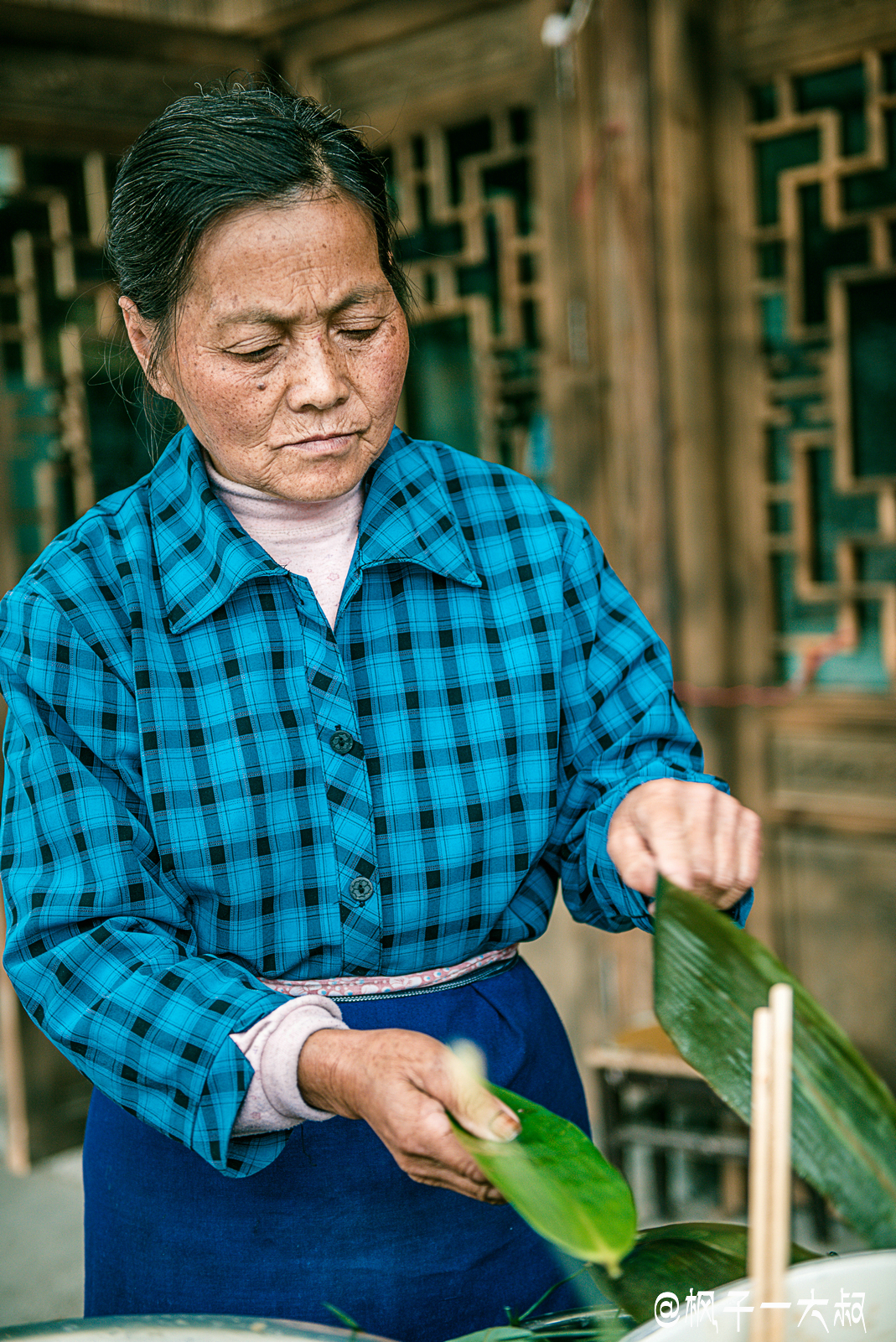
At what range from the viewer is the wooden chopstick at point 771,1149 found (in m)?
0.50

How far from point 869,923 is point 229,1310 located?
1.68 meters

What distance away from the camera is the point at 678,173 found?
2324 mm

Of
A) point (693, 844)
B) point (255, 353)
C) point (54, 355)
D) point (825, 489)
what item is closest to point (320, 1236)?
point (693, 844)

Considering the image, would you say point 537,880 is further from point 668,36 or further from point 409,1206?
point 668,36

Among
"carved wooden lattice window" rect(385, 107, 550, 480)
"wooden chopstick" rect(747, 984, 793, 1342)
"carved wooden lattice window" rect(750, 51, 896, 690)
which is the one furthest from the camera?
"carved wooden lattice window" rect(385, 107, 550, 480)

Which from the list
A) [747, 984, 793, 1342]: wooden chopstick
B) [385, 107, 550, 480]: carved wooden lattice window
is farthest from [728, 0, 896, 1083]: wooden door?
[747, 984, 793, 1342]: wooden chopstick

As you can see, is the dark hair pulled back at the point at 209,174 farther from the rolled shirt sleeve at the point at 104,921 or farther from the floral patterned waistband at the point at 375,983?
the floral patterned waistband at the point at 375,983

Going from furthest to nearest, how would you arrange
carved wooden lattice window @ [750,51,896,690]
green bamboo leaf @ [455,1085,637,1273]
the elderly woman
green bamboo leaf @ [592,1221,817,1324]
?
1. carved wooden lattice window @ [750,51,896,690]
2. the elderly woman
3. green bamboo leaf @ [592,1221,817,1324]
4. green bamboo leaf @ [455,1085,637,1273]

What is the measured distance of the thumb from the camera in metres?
0.67

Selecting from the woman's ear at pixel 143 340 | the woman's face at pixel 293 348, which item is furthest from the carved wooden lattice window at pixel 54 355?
the woman's face at pixel 293 348

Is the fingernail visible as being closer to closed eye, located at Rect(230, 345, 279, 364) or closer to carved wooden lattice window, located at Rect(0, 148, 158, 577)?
closed eye, located at Rect(230, 345, 279, 364)

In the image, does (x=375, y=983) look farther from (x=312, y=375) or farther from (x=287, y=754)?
(x=312, y=375)

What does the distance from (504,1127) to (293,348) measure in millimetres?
544

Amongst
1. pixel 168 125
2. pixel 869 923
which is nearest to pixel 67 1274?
pixel 869 923
